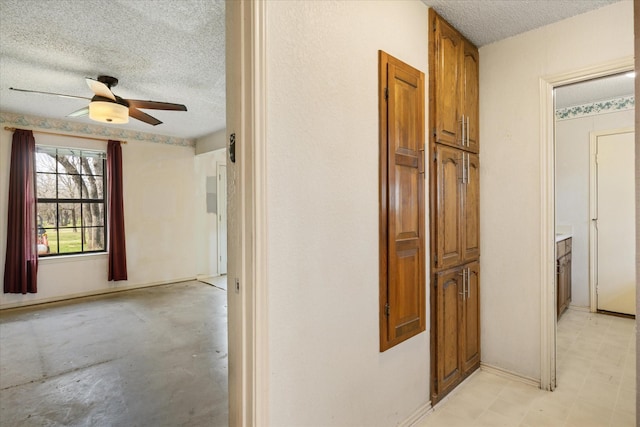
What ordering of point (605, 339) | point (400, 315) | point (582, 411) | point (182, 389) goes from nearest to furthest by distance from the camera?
1. point (400, 315)
2. point (582, 411)
3. point (182, 389)
4. point (605, 339)

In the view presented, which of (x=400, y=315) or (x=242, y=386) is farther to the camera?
(x=400, y=315)

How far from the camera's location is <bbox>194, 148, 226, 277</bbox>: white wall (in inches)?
234

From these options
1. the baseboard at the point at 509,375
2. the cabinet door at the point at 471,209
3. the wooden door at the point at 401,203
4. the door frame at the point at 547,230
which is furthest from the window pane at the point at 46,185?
the door frame at the point at 547,230

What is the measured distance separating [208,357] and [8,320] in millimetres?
2819

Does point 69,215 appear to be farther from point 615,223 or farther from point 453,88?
point 615,223

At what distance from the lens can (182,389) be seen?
91.0 inches

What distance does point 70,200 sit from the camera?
4.75m

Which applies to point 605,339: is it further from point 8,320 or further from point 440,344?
point 8,320

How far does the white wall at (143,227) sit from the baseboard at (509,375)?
16.0ft

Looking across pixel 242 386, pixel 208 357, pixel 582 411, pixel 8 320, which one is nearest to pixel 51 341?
pixel 8 320

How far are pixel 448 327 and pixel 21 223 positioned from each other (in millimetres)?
5104

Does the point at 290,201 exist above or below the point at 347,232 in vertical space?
above

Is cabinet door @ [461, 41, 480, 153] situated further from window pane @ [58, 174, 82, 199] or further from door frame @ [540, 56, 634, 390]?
window pane @ [58, 174, 82, 199]

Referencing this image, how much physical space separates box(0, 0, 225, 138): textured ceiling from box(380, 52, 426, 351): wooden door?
1.23 m
